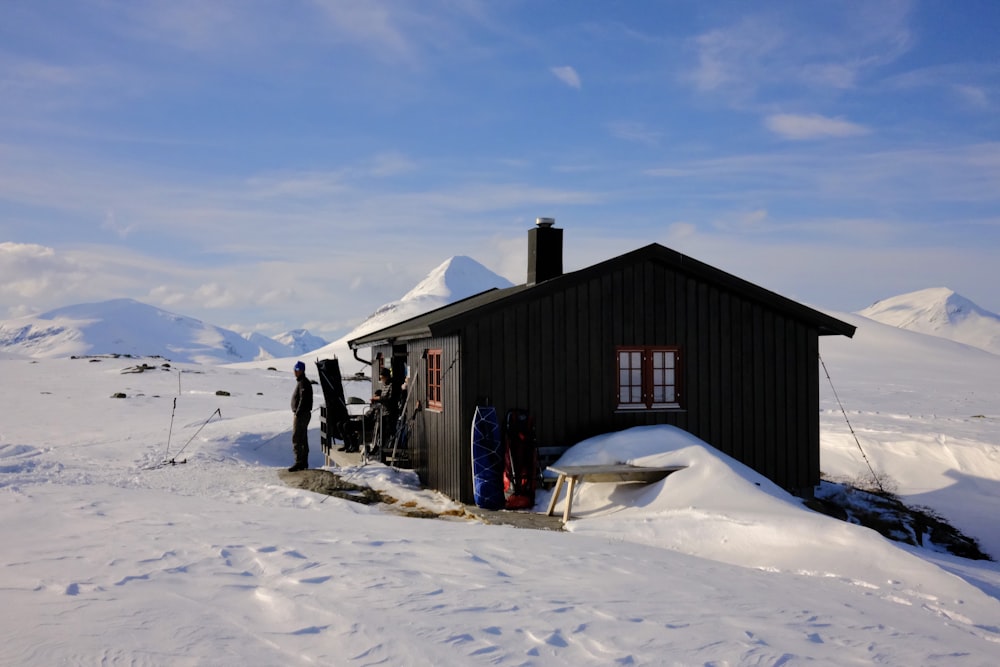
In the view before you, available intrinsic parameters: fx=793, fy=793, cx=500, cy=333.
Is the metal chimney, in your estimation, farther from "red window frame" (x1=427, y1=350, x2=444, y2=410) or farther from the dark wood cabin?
"red window frame" (x1=427, y1=350, x2=444, y2=410)

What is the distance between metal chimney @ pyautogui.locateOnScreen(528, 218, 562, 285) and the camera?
14.2m

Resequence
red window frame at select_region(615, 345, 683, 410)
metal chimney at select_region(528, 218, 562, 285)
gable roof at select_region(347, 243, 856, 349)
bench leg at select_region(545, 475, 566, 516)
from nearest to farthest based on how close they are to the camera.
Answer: bench leg at select_region(545, 475, 566, 516)
gable roof at select_region(347, 243, 856, 349)
red window frame at select_region(615, 345, 683, 410)
metal chimney at select_region(528, 218, 562, 285)

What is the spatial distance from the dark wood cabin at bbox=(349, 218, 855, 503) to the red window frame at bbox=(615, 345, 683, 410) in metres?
0.02

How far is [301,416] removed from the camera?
15047mm

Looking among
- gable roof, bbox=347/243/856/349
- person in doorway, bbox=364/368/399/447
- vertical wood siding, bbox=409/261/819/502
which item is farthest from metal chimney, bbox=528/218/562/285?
person in doorway, bbox=364/368/399/447

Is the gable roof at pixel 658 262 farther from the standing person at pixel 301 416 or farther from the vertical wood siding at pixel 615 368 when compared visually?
the standing person at pixel 301 416

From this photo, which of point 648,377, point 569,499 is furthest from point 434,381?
point 569,499

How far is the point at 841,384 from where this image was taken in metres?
52.9

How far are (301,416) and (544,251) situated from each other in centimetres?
555

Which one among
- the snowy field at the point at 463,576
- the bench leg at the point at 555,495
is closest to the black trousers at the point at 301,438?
the snowy field at the point at 463,576

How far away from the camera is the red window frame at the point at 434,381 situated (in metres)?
13.8

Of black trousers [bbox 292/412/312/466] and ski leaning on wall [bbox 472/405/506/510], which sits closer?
ski leaning on wall [bbox 472/405/506/510]

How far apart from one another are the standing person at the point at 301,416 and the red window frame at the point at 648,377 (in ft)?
19.1

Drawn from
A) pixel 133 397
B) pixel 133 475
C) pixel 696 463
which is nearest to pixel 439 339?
pixel 696 463
